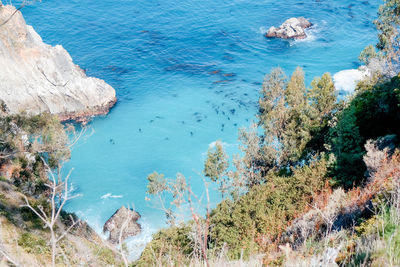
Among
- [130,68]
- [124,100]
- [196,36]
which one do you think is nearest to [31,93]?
[124,100]

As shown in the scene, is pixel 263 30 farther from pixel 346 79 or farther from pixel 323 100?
pixel 323 100

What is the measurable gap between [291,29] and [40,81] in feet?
189

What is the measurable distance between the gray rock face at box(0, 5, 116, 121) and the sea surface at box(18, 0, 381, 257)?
427 centimetres

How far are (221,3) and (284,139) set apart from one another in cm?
7527

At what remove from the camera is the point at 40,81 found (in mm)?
57625

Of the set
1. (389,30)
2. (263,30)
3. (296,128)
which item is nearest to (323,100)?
(296,128)

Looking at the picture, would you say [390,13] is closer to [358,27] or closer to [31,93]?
[358,27]

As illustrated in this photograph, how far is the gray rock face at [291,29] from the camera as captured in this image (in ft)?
263

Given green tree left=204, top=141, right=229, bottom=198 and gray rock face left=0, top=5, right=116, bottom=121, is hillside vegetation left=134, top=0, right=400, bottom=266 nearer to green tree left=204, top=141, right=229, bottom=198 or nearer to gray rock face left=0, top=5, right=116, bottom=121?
green tree left=204, top=141, right=229, bottom=198

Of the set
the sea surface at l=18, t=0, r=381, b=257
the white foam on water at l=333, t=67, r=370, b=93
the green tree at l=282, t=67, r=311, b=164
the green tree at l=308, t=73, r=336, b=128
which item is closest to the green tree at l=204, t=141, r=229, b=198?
the green tree at l=282, t=67, r=311, b=164

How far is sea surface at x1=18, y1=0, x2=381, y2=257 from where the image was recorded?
51041mm

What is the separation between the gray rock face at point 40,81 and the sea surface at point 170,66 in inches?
168

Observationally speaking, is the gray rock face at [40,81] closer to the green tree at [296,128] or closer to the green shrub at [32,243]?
the green shrub at [32,243]

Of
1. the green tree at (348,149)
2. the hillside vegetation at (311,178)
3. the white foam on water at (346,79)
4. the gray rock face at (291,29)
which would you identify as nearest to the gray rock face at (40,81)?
the hillside vegetation at (311,178)
